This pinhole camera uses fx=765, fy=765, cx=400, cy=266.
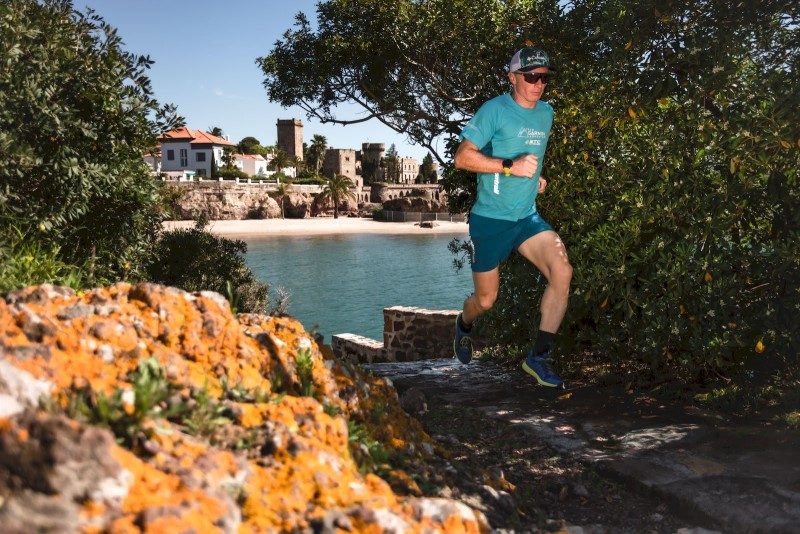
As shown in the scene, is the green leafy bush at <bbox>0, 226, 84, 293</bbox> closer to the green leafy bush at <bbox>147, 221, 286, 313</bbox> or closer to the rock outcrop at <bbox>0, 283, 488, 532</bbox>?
the rock outcrop at <bbox>0, 283, 488, 532</bbox>

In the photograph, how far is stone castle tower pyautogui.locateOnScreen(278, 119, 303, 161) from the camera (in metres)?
124

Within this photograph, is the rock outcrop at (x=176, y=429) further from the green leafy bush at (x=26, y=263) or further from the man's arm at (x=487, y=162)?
the green leafy bush at (x=26, y=263)

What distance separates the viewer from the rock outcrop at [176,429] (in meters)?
2.45

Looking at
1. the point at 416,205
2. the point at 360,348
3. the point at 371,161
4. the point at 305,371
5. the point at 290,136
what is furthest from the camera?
the point at 371,161

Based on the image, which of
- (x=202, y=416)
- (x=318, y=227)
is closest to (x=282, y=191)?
(x=318, y=227)

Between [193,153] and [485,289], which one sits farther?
[193,153]

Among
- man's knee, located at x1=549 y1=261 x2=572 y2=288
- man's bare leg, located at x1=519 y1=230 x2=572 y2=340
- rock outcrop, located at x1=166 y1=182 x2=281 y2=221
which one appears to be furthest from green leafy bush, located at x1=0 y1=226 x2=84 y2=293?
rock outcrop, located at x1=166 y1=182 x2=281 y2=221

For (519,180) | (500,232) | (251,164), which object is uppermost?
(251,164)

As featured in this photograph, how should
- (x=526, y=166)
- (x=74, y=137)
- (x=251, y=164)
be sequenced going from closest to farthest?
(x=526, y=166), (x=74, y=137), (x=251, y=164)

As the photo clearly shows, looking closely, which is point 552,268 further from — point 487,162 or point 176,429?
point 176,429

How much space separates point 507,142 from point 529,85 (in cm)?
48

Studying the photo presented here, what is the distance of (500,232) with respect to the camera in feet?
21.1

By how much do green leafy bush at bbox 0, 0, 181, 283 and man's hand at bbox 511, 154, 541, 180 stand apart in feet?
14.0

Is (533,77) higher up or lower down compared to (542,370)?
higher up
